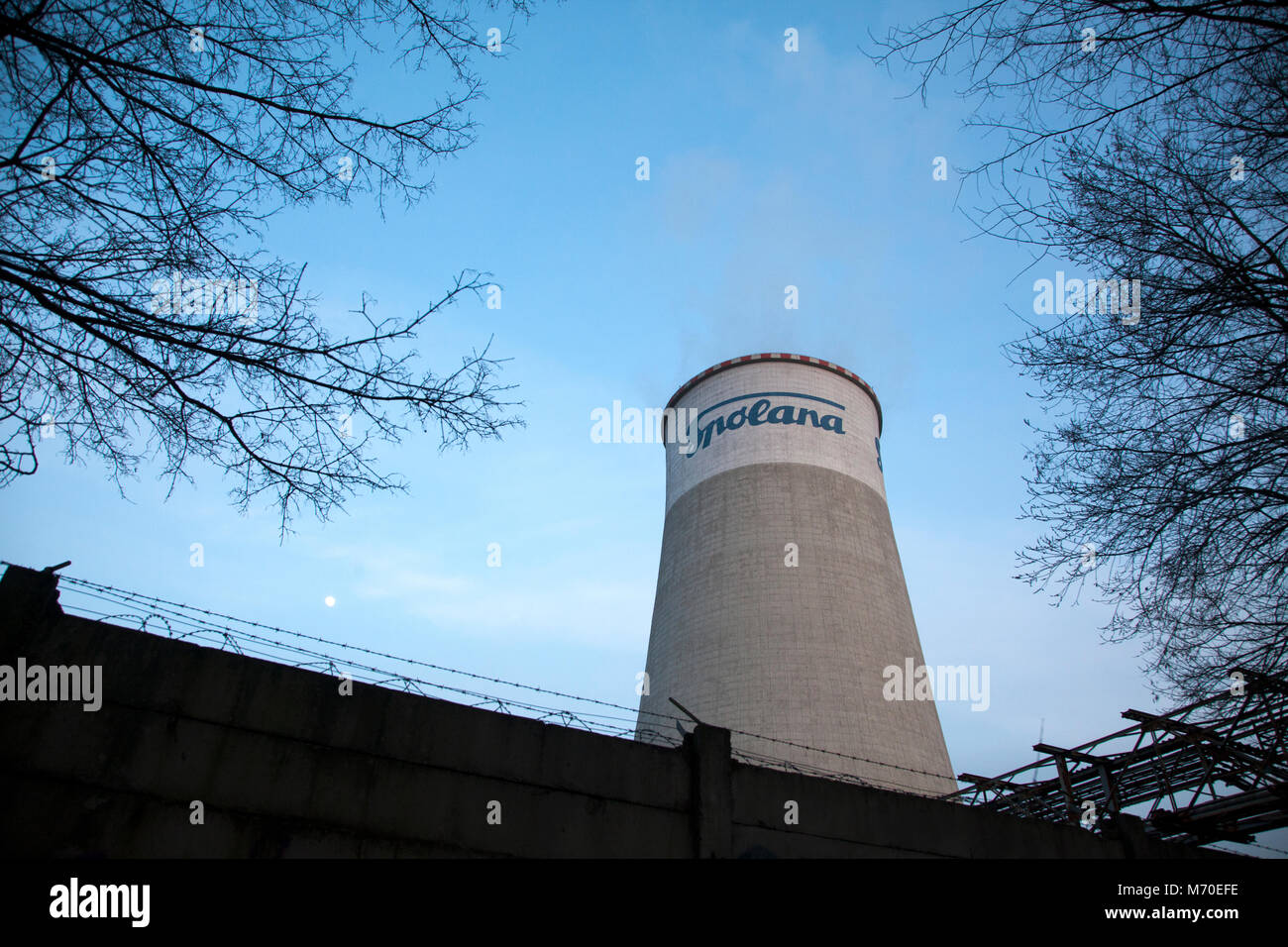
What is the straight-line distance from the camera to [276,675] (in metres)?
5.80

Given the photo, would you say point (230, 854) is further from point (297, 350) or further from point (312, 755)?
point (297, 350)

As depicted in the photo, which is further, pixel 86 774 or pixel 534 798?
pixel 534 798

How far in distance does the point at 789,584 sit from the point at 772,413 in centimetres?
334

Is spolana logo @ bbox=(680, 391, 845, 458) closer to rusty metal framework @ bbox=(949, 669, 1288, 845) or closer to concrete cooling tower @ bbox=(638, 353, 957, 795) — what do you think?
concrete cooling tower @ bbox=(638, 353, 957, 795)

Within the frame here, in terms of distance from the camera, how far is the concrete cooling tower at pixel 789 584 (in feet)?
37.1

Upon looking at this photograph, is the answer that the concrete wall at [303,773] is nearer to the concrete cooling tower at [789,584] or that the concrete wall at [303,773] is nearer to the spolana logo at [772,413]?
the concrete cooling tower at [789,584]

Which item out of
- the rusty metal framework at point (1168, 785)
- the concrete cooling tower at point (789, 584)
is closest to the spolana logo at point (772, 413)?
the concrete cooling tower at point (789, 584)

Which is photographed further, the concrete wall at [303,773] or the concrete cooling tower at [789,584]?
the concrete cooling tower at [789,584]

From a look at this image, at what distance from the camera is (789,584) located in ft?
40.2

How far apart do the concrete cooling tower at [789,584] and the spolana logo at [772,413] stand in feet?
0.08

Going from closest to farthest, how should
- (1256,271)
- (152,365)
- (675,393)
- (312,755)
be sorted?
(152,365)
(1256,271)
(312,755)
(675,393)
